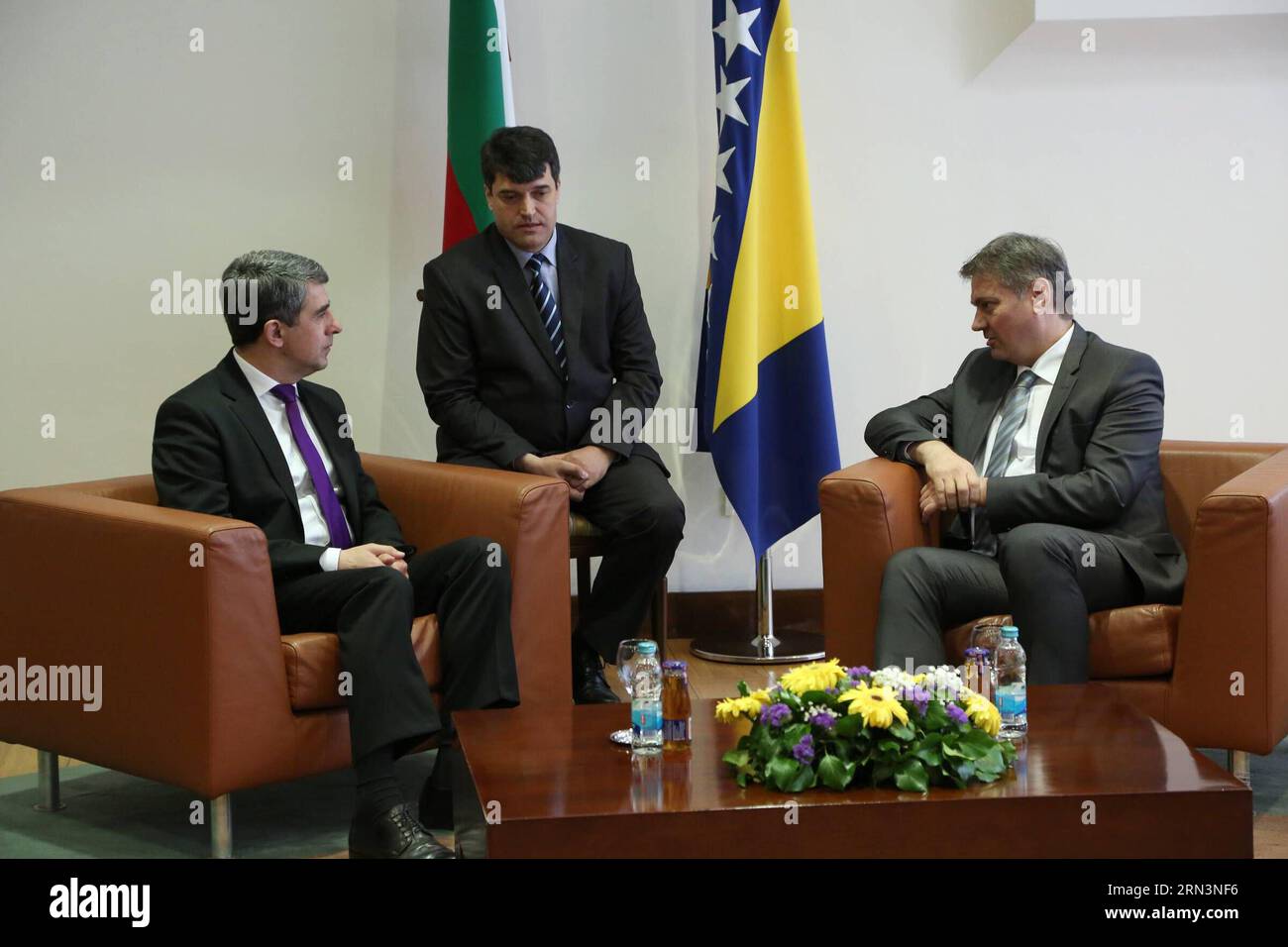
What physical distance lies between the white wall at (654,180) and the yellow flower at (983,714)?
2724 mm

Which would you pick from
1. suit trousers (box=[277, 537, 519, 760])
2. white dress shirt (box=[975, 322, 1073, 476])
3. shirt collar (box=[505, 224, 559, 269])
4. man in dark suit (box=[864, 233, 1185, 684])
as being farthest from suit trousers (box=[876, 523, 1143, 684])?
shirt collar (box=[505, 224, 559, 269])

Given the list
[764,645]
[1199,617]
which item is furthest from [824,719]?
[764,645]

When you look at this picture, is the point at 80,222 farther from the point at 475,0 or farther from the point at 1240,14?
the point at 1240,14

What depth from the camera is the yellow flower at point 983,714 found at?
2.37 meters

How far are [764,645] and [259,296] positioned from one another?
213cm

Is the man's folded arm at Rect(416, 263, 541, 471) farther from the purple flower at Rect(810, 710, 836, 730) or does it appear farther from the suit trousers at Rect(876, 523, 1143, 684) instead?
the purple flower at Rect(810, 710, 836, 730)

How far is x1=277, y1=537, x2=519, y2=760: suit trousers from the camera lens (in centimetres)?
304

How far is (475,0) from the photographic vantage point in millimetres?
4625

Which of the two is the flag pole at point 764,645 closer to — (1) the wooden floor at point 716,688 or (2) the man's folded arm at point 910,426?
(1) the wooden floor at point 716,688

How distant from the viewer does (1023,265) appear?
365 cm

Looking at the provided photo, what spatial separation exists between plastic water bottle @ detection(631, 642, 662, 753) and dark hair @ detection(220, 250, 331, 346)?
1.37 meters

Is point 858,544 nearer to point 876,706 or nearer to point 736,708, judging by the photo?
point 736,708

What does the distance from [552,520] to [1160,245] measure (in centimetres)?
259
